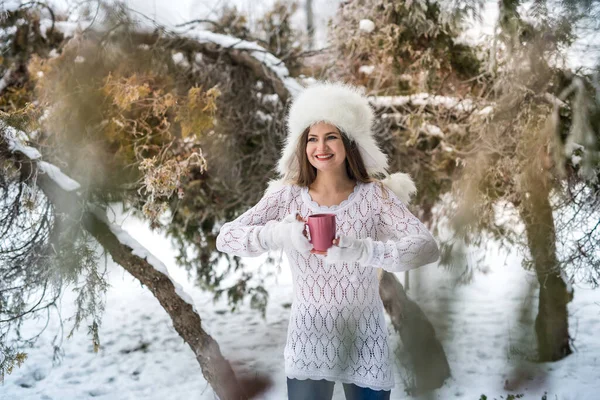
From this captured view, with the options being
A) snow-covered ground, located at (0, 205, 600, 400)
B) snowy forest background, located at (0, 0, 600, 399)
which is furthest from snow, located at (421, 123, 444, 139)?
snow-covered ground, located at (0, 205, 600, 400)

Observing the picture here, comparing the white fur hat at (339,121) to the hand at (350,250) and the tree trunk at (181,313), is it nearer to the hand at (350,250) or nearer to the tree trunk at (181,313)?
the hand at (350,250)

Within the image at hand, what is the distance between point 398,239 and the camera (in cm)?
140

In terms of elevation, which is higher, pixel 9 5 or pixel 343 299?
pixel 9 5

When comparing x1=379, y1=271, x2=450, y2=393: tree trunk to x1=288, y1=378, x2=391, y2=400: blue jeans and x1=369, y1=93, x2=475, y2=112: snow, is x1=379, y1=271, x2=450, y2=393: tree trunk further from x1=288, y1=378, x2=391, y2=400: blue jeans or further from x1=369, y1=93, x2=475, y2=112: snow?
x1=369, y1=93, x2=475, y2=112: snow

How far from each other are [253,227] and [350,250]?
0.31 m

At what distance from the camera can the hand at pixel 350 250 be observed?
1213 millimetres

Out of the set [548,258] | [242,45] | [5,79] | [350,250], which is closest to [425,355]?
[350,250]

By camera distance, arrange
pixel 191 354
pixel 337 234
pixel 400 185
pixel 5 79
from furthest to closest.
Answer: pixel 191 354 → pixel 5 79 → pixel 400 185 → pixel 337 234

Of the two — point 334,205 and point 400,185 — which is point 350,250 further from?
point 400,185

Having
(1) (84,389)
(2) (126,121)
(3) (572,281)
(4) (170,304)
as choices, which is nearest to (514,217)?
(3) (572,281)

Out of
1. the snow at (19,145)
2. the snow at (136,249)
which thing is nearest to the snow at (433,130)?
the snow at (136,249)

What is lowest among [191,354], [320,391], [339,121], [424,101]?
[320,391]

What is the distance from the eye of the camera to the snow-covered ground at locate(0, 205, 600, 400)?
2119 millimetres

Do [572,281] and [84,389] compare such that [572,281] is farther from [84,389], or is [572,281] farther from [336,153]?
[84,389]
